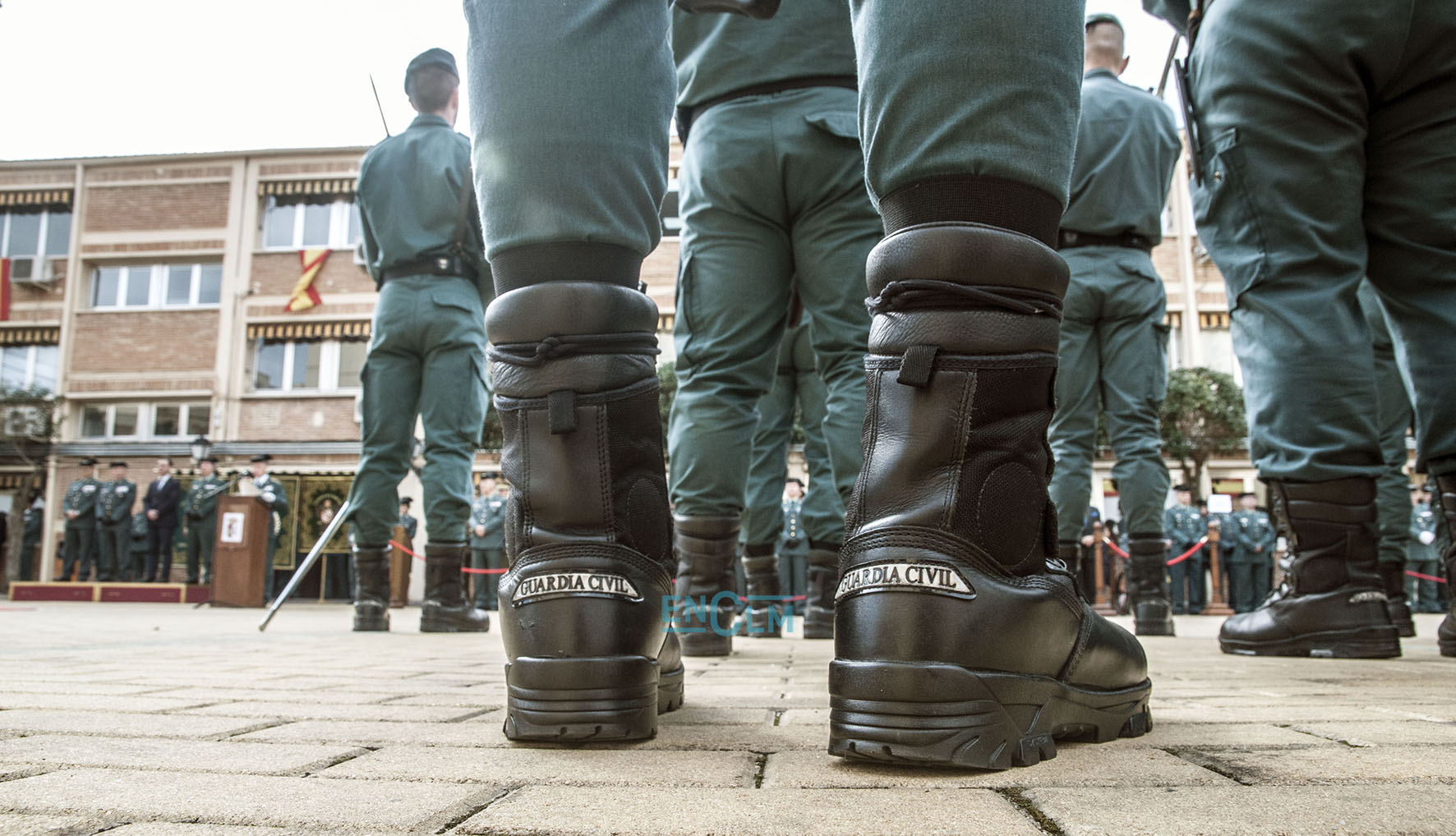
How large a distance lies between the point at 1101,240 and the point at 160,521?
547 inches

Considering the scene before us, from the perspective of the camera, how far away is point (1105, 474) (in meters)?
18.2

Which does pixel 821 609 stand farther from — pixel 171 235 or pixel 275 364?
pixel 171 235

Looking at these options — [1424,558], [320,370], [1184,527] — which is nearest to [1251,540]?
→ [1184,527]

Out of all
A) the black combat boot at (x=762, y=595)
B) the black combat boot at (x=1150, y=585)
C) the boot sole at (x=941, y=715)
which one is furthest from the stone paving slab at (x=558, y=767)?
the black combat boot at (x=1150, y=585)

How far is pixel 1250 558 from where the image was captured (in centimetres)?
1254

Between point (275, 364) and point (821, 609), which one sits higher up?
point (275, 364)

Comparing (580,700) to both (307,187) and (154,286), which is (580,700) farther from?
(154,286)

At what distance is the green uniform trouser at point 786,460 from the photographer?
12.6 ft

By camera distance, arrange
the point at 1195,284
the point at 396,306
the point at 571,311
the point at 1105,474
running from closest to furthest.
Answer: the point at 571,311
the point at 396,306
the point at 1105,474
the point at 1195,284

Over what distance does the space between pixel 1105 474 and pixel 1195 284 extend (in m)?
4.47

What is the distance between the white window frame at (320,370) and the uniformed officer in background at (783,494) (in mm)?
15833

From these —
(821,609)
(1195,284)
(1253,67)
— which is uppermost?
(1195,284)

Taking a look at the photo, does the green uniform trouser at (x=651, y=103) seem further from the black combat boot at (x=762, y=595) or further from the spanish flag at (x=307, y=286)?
the spanish flag at (x=307, y=286)

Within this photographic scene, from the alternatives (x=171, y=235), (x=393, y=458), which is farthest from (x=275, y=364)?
(x=393, y=458)
